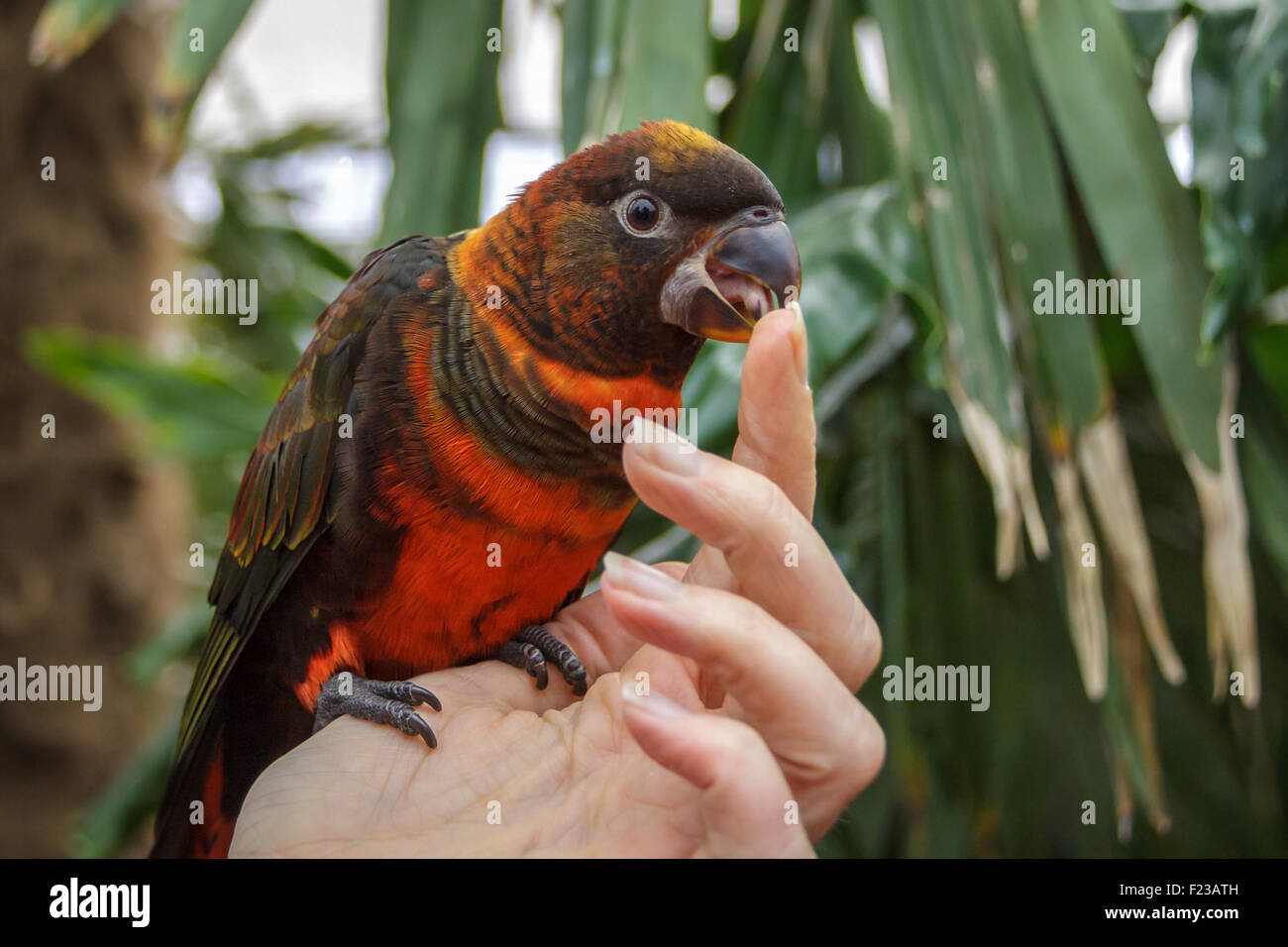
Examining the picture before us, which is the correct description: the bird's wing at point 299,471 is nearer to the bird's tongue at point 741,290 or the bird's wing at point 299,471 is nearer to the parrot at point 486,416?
the parrot at point 486,416

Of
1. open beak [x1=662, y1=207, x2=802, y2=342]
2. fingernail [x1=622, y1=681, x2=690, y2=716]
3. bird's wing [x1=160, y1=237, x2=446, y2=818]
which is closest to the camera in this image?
fingernail [x1=622, y1=681, x2=690, y2=716]

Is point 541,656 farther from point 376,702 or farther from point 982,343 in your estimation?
point 982,343

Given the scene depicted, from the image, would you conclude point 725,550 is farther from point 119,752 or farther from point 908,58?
point 119,752

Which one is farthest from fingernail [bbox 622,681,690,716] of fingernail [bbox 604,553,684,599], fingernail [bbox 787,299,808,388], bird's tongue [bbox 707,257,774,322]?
bird's tongue [bbox 707,257,774,322]

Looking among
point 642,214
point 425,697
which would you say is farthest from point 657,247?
point 425,697

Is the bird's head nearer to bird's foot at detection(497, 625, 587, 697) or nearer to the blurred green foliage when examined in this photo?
the blurred green foliage

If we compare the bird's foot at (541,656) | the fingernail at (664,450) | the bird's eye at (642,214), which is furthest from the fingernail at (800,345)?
the bird's foot at (541,656)
